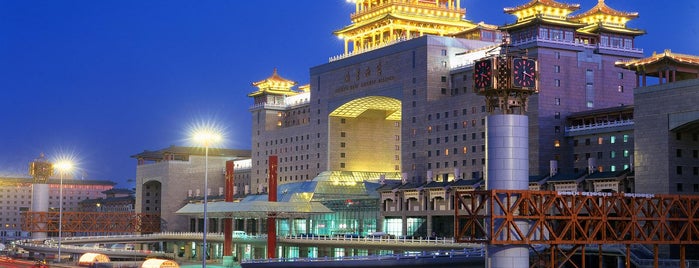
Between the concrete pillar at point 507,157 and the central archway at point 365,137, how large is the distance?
94812mm

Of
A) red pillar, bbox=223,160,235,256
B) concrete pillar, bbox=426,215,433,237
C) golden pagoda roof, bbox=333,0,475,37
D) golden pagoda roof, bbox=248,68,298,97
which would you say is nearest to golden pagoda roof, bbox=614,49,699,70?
concrete pillar, bbox=426,215,433,237

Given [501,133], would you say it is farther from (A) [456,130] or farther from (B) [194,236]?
(B) [194,236]

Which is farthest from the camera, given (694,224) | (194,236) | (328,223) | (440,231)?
(194,236)

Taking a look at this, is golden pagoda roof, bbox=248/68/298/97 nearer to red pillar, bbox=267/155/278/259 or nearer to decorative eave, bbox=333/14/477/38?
decorative eave, bbox=333/14/477/38

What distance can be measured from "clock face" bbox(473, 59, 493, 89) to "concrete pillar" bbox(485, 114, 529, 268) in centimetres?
231

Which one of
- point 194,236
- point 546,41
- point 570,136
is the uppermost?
point 546,41

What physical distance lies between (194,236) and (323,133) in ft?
88.6

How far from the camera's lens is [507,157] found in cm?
7106

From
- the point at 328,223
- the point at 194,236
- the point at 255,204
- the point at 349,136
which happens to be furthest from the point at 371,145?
the point at 255,204

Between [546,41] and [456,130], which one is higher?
[546,41]

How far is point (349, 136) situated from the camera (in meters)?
174

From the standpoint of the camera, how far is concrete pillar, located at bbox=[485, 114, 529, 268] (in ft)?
232

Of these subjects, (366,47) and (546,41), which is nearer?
(546,41)

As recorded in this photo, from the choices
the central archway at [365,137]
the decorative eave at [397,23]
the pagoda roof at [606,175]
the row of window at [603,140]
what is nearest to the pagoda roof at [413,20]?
the decorative eave at [397,23]
